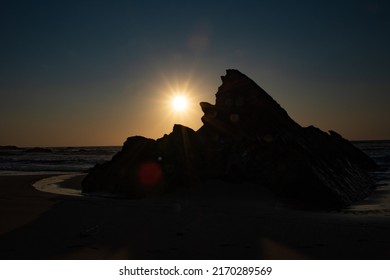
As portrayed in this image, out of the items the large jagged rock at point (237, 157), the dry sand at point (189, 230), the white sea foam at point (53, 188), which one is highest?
the large jagged rock at point (237, 157)

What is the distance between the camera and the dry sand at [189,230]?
4863mm

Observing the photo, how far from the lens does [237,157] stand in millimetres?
10305

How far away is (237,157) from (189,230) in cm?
457

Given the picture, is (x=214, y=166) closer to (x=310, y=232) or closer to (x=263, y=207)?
(x=263, y=207)

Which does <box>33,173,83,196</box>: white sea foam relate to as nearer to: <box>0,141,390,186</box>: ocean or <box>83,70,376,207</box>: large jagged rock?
<box>83,70,376,207</box>: large jagged rock

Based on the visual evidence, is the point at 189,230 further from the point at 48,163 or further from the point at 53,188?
the point at 48,163

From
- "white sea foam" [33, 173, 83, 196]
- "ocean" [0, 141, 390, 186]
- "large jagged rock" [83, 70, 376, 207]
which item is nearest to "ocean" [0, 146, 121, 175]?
"ocean" [0, 141, 390, 186]

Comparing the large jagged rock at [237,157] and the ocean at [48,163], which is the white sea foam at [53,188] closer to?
the large jagged rock at [237,157]

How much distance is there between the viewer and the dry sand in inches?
191

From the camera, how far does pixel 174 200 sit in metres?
9.49

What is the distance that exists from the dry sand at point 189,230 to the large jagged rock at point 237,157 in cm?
77

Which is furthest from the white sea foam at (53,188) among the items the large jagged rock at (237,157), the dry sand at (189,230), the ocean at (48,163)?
the ocean at (48,163)
